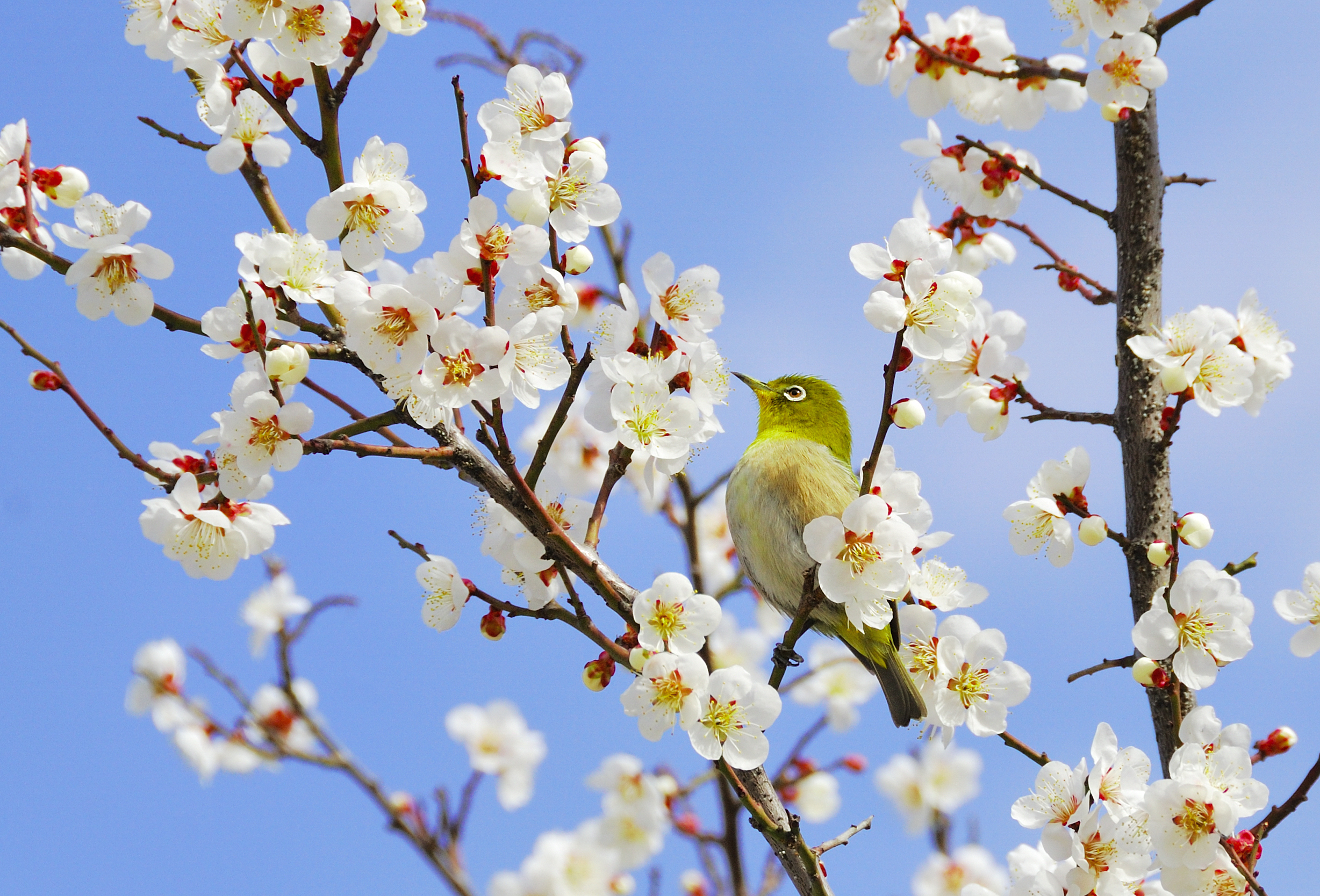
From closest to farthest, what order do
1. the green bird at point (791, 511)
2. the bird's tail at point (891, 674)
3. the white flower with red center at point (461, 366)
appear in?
1. the white flower with red center at point (461, 366)
2. the bird's tail at point (891, 674)
3. the green bird at point (791, 511)

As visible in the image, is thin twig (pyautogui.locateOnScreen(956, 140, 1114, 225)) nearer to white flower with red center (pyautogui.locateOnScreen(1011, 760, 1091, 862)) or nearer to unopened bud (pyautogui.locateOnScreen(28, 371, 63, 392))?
white flower with red center (pyautogui.locateOnScreen(1011, 760, 1091, 862))

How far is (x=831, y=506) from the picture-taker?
4.11m

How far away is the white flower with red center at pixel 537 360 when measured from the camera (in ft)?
8.07

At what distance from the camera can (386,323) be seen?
2.42 meters

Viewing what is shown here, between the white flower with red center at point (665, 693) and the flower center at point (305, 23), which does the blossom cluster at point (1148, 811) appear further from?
the flower center at point (305, 23)

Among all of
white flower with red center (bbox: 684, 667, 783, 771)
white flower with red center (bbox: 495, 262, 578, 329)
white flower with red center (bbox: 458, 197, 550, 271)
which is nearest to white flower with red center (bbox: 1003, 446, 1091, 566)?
white flower with red center (bbox: 684, 667, 783, 771)

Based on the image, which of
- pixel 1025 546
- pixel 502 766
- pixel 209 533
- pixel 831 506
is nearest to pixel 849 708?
pixel 502 766

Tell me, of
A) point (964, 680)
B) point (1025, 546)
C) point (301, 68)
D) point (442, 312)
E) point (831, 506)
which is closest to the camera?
point (442, 312)

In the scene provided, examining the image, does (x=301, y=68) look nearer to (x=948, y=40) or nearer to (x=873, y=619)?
(x=873, y=619)

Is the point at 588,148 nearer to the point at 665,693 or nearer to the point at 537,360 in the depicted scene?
the point at 537,360

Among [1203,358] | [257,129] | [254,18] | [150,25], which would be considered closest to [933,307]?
[1203,358]

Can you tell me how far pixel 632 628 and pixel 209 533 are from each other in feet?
3.88

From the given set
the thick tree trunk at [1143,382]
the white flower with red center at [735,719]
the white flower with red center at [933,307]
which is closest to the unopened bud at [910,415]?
the white flower with red center at [933,307]

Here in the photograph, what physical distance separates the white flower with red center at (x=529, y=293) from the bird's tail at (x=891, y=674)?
5.50 feet
